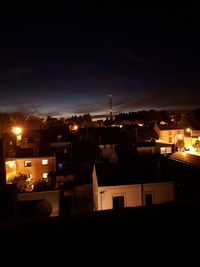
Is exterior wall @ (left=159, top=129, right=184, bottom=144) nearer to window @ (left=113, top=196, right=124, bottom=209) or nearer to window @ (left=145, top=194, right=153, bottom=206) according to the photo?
window @ (left=145, top=194, right=153, bottom=206)

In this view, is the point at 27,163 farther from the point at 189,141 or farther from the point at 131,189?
the point at 189,141

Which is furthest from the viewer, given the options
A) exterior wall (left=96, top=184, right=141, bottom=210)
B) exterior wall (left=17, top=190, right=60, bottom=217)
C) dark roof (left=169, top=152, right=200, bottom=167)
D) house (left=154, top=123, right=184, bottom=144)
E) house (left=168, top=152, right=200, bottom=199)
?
house (left=154, top=123, right=184, bottom=144)

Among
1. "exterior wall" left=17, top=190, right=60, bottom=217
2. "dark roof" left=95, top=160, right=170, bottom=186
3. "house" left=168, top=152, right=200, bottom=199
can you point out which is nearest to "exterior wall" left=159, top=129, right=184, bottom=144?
"house" left=168, top=152, right=200, bottom=199

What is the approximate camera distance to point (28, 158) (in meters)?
19.9

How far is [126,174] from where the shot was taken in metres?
12.4

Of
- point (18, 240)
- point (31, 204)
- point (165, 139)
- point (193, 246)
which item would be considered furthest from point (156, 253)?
point (165, 139)

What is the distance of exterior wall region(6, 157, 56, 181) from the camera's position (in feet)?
64.6

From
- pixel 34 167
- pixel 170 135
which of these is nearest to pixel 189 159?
pixel 170 135

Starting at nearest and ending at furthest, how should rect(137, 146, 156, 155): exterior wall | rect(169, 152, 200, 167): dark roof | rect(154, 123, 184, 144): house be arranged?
rect(169, 152, 200, 167): dark roof, rect(137, 146, 156, 155): exterior wall, rect(154, 123, 184, 144): house

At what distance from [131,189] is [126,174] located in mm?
1191

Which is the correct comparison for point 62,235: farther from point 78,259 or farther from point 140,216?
point 140,216

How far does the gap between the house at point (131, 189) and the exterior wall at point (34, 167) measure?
32.0 feet

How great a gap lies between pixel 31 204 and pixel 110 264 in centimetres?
902

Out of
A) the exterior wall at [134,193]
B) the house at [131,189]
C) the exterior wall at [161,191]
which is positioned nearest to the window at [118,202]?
the house at [131,189]
